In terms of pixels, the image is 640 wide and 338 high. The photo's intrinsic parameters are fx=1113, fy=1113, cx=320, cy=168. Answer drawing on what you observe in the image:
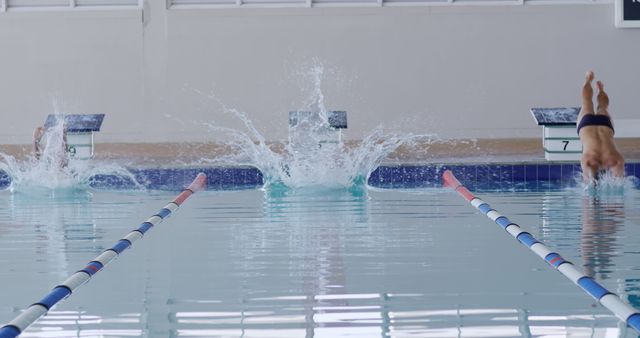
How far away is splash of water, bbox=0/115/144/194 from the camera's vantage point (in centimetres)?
855

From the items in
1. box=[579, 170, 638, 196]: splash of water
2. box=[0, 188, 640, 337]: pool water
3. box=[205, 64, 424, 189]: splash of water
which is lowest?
box=[0, 188, 640, 337]: pool water

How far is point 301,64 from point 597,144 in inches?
236

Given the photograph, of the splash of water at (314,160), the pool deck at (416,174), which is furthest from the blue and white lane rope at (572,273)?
the pool deck at (416,174)

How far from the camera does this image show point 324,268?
14.9 feet

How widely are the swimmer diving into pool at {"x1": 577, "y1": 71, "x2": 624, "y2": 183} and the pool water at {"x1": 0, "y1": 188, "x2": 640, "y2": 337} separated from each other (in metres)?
0.31

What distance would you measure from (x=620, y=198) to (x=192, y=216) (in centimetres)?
277

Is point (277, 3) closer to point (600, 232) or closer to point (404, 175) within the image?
point (404, 175)

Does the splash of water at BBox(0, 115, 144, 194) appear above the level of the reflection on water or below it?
above

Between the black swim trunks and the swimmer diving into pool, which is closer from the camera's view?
the swimmer diving into pool

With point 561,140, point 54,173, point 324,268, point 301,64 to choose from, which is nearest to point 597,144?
point 561,140

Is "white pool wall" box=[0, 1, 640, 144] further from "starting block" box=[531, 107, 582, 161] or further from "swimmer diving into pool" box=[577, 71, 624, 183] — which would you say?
"swimmer diving into pool" box=[577, 71, 624, 183]

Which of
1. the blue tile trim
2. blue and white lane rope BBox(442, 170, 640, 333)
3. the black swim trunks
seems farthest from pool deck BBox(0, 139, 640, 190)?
blue and white lane rope BBox(442, 170, 640, 333)

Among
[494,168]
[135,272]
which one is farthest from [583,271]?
[494,168]

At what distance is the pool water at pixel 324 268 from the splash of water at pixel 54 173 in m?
1.15
